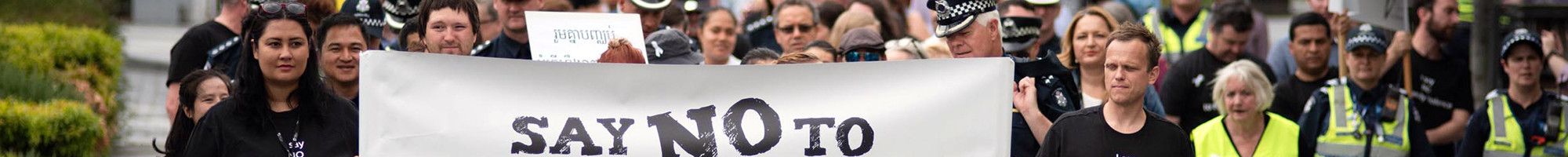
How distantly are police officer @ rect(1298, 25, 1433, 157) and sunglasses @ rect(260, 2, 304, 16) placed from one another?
4414 millimetres

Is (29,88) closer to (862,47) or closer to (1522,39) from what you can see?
(862,47)

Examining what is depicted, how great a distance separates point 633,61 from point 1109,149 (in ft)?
4.52

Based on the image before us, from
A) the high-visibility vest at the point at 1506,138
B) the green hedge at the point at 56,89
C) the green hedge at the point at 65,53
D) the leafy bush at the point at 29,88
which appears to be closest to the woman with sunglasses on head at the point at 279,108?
the green hedge at the point at 56,89

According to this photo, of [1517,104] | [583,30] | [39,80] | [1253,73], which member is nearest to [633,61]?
[583,30]

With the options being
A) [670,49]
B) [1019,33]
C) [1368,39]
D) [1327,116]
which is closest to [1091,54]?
[1019,33]

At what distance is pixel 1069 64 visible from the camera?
8.21 metres

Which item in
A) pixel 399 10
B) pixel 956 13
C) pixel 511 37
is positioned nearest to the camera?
pixel 956 13

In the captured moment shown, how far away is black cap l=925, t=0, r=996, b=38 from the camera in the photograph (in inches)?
274

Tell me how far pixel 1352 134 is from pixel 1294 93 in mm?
521

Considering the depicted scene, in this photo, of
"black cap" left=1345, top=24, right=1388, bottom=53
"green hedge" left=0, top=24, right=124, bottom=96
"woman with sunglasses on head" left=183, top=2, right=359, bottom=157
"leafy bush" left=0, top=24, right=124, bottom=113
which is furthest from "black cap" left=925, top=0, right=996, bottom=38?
"green hedge" left=0, top=24, right=124, bottom=96

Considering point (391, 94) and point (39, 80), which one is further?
point (39, 80)

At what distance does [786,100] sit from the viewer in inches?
236

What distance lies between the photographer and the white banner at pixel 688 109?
5895mm

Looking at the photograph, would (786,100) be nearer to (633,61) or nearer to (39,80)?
(633,61)
